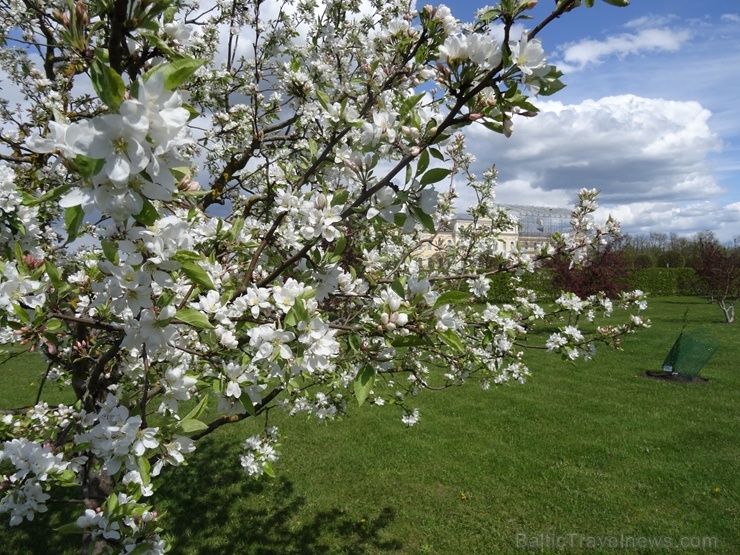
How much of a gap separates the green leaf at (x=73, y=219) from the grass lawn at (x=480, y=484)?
4.44 meters

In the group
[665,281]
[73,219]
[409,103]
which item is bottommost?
[665,281]

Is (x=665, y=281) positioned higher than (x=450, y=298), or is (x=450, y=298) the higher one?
(x=450, y=298)

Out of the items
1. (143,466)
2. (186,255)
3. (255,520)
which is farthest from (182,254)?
(255,520)

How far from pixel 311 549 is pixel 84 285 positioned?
3729 millimetres

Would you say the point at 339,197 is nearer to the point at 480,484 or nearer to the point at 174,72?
the point at 174,72

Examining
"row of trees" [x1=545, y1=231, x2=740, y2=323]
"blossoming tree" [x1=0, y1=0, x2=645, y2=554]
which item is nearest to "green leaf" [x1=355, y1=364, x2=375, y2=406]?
"blossoming tree" [x1=0, y1=0, x2=645, y2=554]

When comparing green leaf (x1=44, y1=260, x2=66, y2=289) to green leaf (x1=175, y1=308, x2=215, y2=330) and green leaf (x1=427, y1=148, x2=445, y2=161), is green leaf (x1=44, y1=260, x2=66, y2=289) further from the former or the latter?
green leaf (x1=427, y1=148, x2=445, y2=161)

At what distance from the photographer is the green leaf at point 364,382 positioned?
1.43 meters

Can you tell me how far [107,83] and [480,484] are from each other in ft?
19.5

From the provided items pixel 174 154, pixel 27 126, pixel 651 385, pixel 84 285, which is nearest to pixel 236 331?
pixel 84 285

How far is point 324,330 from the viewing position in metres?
1.51

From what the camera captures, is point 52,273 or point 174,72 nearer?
point 174,72

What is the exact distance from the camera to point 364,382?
1.48 metres

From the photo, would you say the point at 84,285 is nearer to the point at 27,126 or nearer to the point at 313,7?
the point at 27,126
